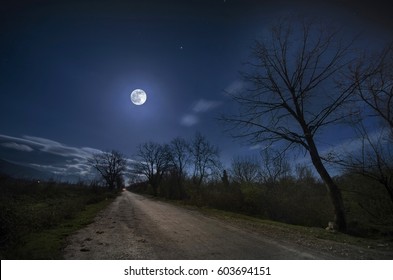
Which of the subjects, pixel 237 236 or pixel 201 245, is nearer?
pixel 201 245

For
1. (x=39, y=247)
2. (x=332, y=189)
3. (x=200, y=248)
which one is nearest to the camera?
(x=200, y=248)

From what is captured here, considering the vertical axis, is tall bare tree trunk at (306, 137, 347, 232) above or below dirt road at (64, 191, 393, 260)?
above

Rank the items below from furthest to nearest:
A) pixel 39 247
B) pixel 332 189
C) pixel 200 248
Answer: pixel 332 189 < pixel 39 247 < pixel 200 248

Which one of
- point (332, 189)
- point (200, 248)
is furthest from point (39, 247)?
point (332, 189)

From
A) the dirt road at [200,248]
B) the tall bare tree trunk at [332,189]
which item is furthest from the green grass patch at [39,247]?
the tall bare tree trunk at [332,189]

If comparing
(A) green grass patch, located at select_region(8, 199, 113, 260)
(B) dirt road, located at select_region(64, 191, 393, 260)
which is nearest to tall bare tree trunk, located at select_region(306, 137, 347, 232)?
(B) dirt road, located at select_region(64, 191, 393, 260)

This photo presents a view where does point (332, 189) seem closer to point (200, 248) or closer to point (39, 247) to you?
point (200, 248)

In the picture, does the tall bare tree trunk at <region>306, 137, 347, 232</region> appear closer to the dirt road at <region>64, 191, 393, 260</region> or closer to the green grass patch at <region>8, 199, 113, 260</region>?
the dirt road at <region>64, 191, 393, 260</region>

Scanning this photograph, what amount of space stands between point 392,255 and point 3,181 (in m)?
27.4

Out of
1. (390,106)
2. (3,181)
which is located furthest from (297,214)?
(3,181)

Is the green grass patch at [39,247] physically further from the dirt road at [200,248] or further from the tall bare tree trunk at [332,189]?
the tall bare tree trunk at [332,189]

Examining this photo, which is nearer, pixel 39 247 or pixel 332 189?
pixel 39 247

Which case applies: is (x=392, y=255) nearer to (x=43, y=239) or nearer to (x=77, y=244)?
(x=77, y=244)

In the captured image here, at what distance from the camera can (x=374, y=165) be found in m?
10.3
